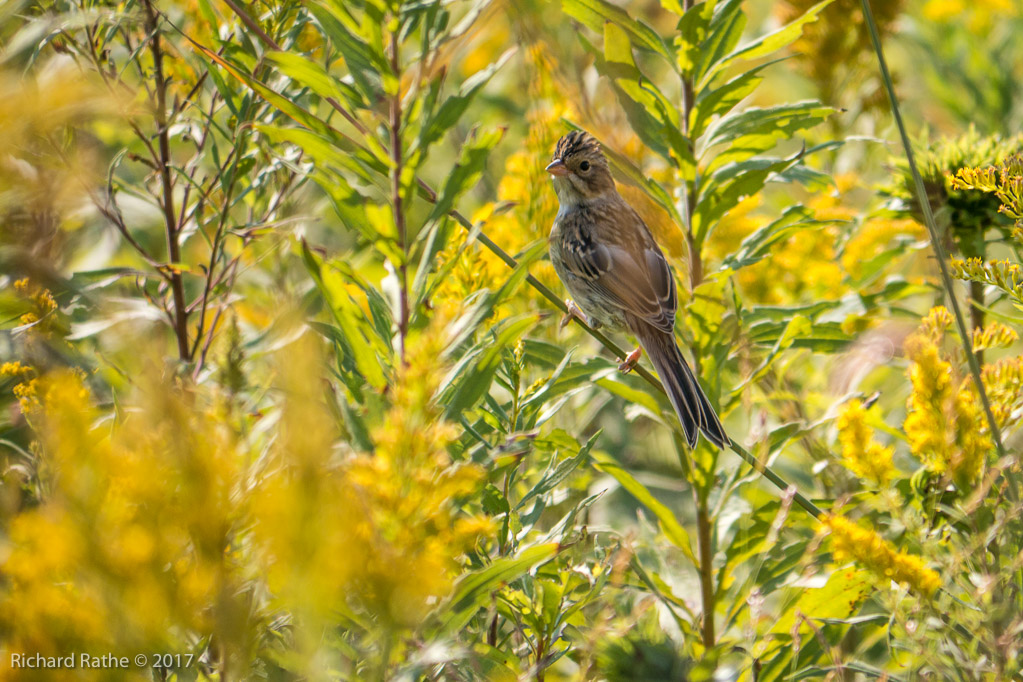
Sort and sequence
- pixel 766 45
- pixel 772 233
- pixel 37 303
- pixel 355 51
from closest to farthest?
pixel 355 51, pixel 37 303, pixel 766 45, pixel 772 233

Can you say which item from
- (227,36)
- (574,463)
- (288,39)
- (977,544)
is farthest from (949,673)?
(227,36)

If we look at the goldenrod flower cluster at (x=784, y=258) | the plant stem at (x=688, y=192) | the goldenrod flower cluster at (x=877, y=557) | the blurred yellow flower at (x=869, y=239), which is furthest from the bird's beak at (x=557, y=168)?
the goldenrod flower cluster at (x=877, y=557)

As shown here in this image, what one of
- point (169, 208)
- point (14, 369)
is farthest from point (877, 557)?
point (169, 208)

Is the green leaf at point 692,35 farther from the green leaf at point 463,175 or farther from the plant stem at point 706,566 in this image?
the plant stem at point 706,566

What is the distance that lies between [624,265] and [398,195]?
1.70m

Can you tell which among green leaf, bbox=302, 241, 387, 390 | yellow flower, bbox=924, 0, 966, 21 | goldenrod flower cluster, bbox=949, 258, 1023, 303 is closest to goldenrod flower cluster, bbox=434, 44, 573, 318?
green leaf, bbox=302, 241, 387, 390

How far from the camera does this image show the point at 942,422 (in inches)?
56.6

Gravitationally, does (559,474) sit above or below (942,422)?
below

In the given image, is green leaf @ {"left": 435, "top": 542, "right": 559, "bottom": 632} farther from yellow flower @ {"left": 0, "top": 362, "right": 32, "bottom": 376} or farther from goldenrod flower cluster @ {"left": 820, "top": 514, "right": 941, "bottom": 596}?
yellow flower @ {"left": 0, "top": 362, "right": 32, "bottom": 376}

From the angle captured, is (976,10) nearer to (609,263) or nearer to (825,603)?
(609,263)

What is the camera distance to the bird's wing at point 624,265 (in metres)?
2.73

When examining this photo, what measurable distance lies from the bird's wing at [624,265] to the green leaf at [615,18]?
34.0 inches

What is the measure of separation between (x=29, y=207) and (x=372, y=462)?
0.76 m

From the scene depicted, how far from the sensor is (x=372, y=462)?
1.00m
